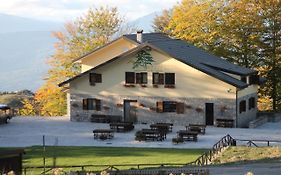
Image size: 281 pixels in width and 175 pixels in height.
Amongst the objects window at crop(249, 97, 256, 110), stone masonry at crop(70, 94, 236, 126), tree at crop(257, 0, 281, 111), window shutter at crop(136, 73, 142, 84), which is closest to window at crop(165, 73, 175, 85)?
stone masonry at crop(70, 94, 236, 126)

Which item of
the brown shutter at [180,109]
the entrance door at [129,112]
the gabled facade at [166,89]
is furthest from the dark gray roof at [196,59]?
the entrance door at [129,112]

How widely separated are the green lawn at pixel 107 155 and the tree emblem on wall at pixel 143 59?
1198 cm

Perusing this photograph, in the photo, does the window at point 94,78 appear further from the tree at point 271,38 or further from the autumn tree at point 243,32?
the tree at point 271,38

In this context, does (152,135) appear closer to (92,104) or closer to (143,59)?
(143,59)

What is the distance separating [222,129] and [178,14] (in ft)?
59.9

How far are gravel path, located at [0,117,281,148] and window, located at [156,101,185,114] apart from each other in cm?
147

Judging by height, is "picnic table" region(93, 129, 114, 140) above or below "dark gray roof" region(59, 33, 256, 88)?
below

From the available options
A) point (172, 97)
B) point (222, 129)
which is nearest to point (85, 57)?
point (172, 97)

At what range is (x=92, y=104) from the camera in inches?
1687

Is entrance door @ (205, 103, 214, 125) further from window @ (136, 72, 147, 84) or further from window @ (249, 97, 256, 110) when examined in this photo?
window @ (136, 72, 147, 84)

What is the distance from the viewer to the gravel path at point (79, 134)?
107ft

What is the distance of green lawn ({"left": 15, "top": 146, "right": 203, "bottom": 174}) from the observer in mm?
26391

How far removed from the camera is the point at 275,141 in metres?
31.6

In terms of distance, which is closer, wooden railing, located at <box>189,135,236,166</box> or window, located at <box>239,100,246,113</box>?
wooden railing, located at <box>189,135,236,166</box>
